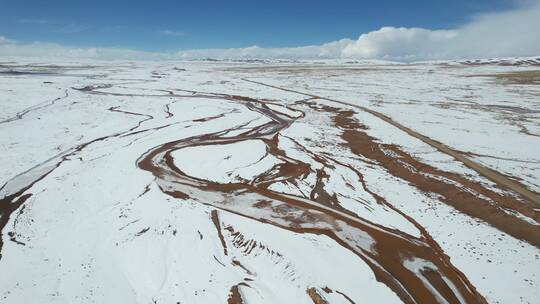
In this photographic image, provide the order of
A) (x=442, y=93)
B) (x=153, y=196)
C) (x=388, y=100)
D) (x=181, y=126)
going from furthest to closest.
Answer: (x=442, y=93) < (x=388, y=100) < (x=181, y=126) < (x=153, y=196)

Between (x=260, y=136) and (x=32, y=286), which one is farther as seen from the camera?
(x=260, y=136)

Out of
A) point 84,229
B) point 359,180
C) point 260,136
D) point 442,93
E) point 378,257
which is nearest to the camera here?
point 378,257

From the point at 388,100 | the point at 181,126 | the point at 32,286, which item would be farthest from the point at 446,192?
the point at 388,100

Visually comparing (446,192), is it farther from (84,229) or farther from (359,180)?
(84,229)

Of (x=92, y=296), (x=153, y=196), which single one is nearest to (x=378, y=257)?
(x=92, y=296)

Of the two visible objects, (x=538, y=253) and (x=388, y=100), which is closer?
(x=538, y=253)

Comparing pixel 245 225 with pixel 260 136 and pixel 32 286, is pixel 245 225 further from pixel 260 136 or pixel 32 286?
pixel 260 136
